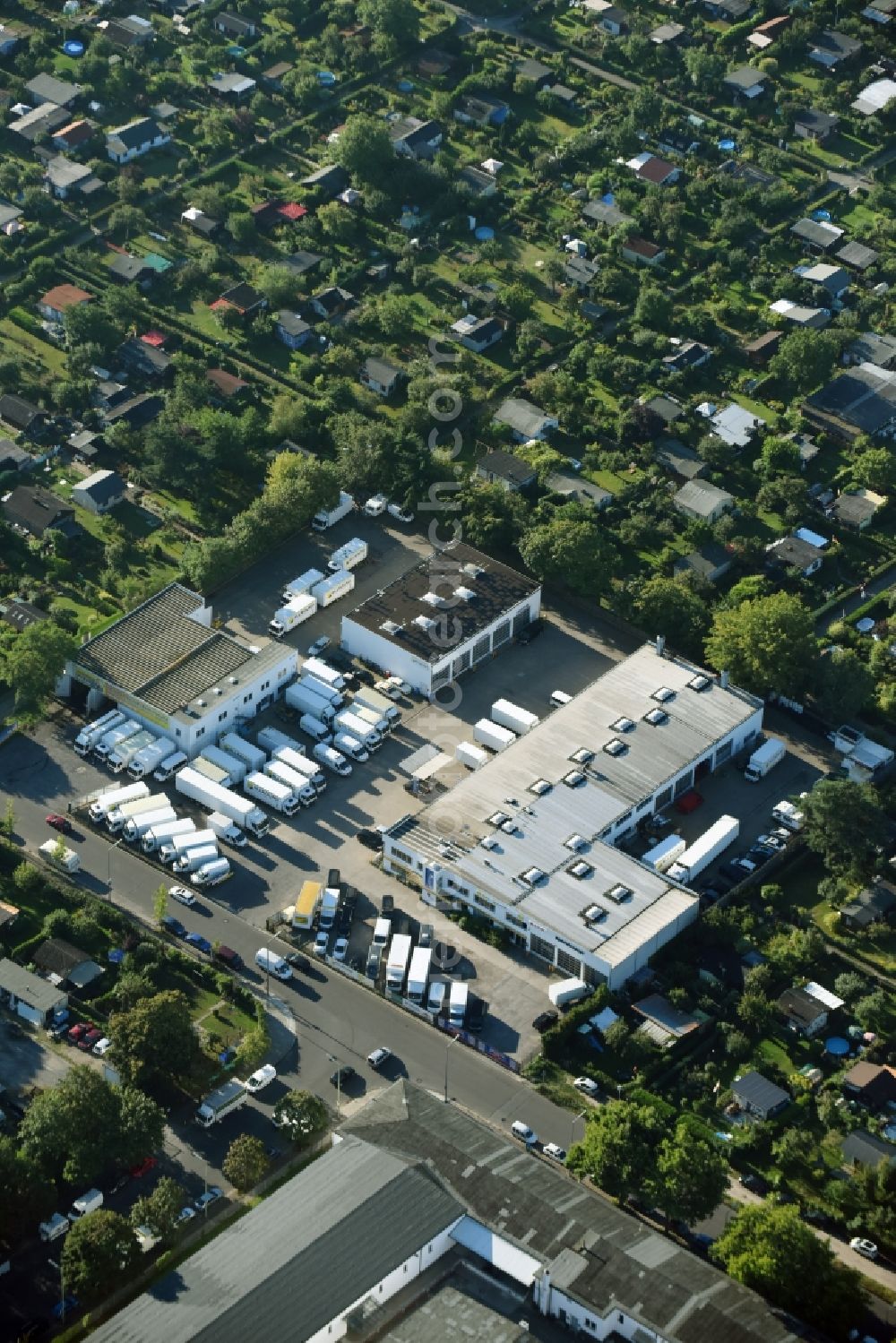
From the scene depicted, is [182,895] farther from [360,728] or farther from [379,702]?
[379,702]

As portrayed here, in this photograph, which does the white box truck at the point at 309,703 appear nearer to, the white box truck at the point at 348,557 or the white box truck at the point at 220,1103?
the white box truck at the point at 348,557

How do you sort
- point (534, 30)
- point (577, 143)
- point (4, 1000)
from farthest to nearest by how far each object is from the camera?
point (534, 30) → point (577, 143) → point (4, 1000)

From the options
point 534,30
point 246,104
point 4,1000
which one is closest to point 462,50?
point 534,30

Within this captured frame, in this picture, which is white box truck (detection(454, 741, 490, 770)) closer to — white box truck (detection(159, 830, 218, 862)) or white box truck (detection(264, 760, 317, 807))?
white box truck (detection(264, 760, 317, 807))

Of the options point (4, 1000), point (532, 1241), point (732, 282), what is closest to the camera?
point (532, 1241)

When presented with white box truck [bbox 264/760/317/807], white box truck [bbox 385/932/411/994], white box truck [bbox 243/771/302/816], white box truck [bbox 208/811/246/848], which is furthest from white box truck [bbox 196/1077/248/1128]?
white box truck [bbox 264/760/317/807]

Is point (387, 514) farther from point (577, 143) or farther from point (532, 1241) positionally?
point (532, 1241)

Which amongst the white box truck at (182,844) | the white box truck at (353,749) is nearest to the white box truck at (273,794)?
the white box truck at (182,844)
